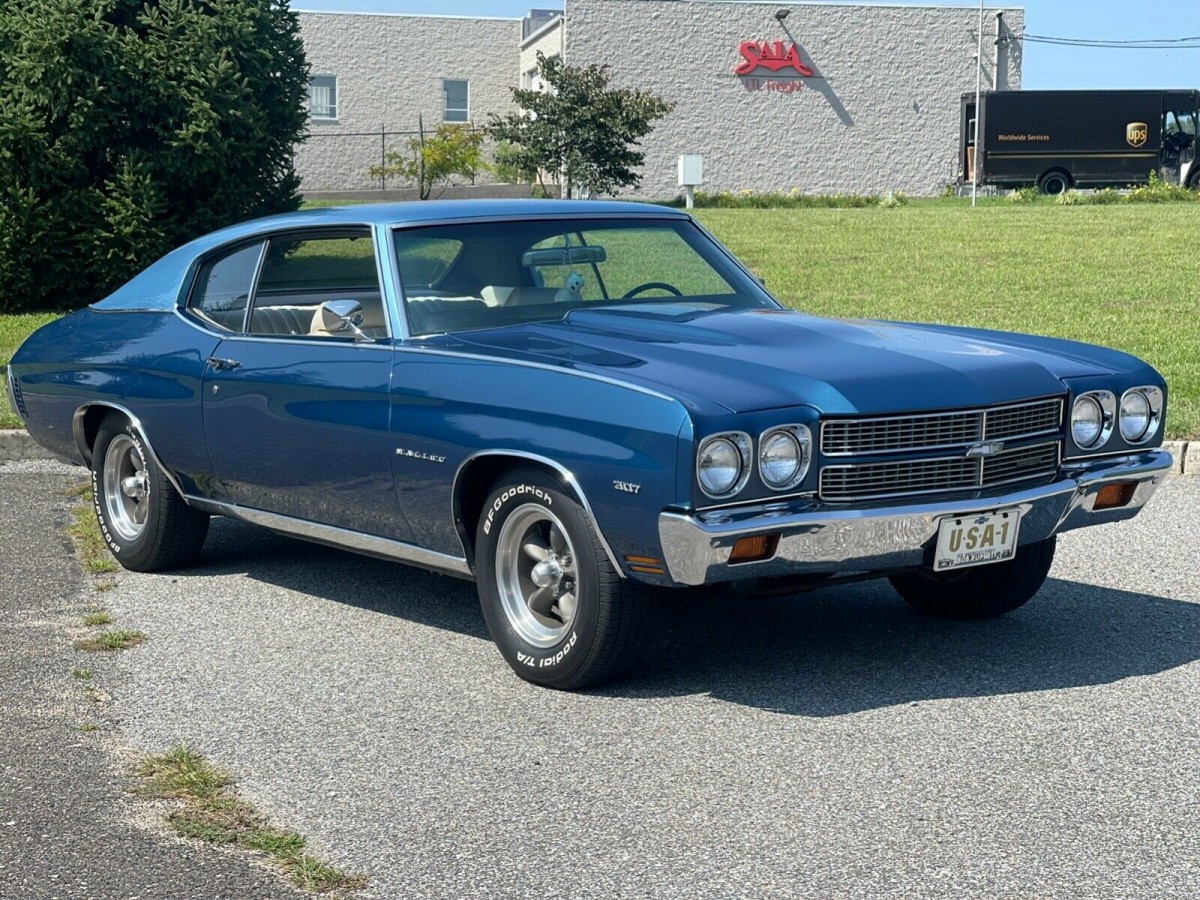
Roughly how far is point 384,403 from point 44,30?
1221cm

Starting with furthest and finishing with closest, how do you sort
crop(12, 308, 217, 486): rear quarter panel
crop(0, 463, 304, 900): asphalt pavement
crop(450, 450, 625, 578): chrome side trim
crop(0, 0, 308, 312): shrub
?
1. crop(0, 0, 308, 312): shrub
2. crop(12, 308, 217, 486): rear quarter panel
3. crop(450, 450, 625, 578): chrome side trim
4. crop(0, 463, 304, 900): asphalt pavement

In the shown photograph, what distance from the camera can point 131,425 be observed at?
707 centimetres

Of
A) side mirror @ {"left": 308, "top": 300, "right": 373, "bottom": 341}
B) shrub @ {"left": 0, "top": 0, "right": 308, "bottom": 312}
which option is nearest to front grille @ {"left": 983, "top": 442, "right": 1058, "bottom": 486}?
side mirror @ {"left": 308, "top": 300, "right": 373, "bottom": 341}

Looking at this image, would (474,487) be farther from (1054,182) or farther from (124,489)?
(1054,182)

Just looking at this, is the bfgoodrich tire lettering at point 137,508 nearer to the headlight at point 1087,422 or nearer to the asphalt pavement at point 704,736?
the asphalt pavement at point 704,736

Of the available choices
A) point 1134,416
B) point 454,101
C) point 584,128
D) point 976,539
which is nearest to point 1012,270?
point 1134,416

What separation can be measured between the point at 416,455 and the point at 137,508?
2238 mm

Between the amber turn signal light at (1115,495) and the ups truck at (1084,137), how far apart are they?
39.5 meters

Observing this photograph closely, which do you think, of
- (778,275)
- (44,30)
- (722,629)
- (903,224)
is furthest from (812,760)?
(903,224)

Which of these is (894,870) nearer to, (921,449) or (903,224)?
(921,449)

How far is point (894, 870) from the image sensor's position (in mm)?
3811

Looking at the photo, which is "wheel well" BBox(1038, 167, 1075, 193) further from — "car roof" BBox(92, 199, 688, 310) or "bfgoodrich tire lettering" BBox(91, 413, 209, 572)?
"bfgoodrich tire lettering" BBox(91, 413, 209, 572)

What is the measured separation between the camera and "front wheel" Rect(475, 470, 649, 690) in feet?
16.5

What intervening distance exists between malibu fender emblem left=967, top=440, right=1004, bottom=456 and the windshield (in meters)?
1.50
